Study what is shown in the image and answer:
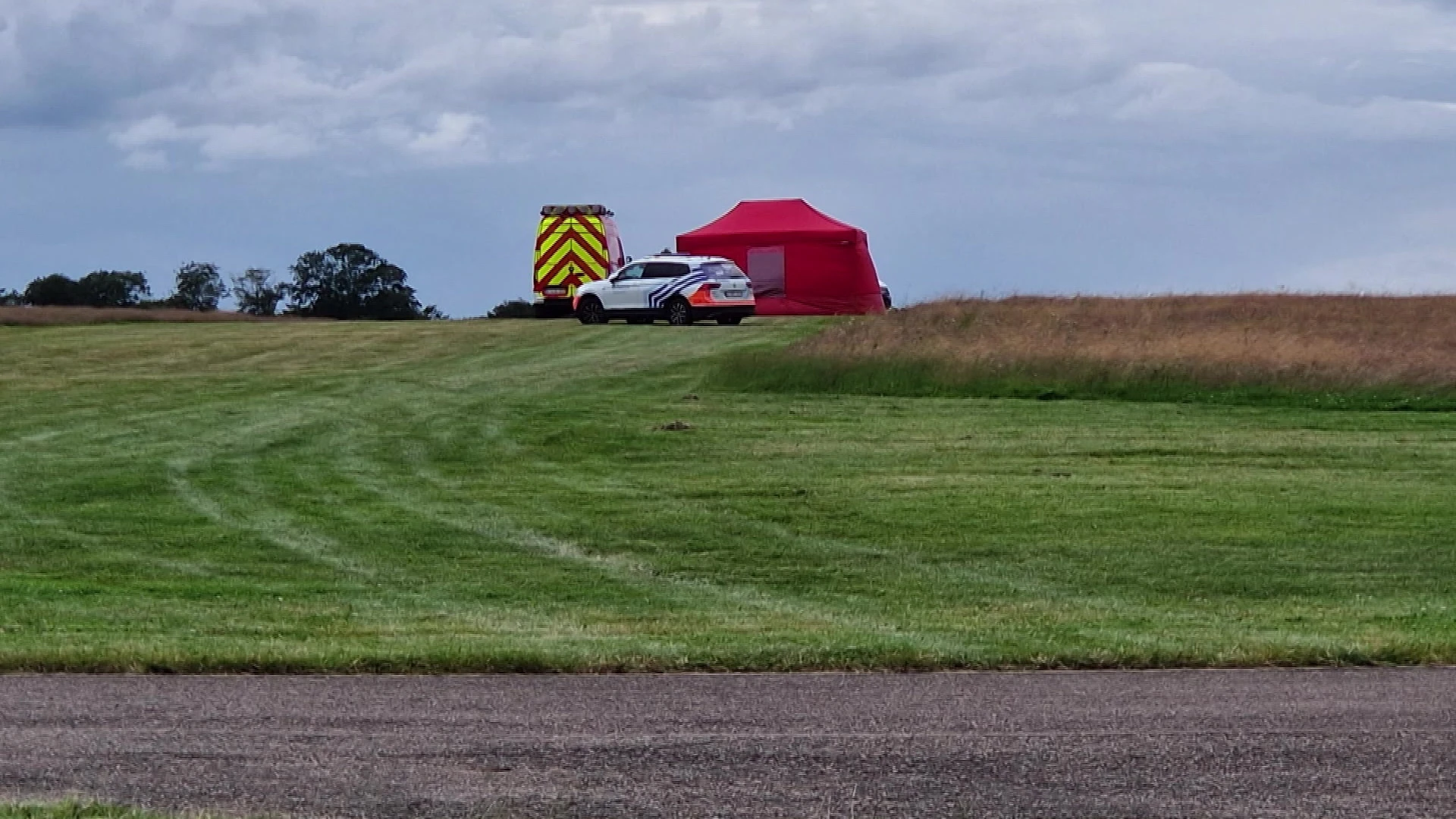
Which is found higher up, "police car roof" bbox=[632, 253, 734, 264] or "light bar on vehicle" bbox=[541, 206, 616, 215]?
"light bar on vehicle" bbox=[541, 206, 616, 215]

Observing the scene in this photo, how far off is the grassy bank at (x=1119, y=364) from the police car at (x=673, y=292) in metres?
5.58

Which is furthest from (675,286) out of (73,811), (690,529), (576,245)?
(73,811)

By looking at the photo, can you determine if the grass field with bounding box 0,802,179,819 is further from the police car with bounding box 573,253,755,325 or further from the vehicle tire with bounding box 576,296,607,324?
the vehicle tire with bounding box 576,296,607,324

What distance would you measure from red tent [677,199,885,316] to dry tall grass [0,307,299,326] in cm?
1077

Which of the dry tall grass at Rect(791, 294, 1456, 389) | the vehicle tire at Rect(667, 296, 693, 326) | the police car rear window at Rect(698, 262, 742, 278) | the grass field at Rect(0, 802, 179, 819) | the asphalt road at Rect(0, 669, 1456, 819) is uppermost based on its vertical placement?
the police car rear window at Rect(698, 262, 742, 278)

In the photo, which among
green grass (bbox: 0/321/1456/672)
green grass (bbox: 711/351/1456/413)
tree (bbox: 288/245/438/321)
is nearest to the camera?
green grass (bbox: 0/321/1456/672)

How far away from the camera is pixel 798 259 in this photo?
40.1m

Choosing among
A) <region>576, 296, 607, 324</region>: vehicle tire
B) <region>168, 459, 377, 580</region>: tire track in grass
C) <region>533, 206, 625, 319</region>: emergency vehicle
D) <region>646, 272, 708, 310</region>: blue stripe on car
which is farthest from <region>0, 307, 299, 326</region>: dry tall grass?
<region>168, 459, 377, 580</region>: tire track in grass

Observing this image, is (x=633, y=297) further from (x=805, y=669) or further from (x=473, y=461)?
(x=805, y=669)

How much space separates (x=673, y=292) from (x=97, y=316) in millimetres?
13879

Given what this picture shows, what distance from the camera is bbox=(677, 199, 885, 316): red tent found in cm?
3981

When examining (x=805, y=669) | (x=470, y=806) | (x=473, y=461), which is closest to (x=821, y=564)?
(x=805, y=669)

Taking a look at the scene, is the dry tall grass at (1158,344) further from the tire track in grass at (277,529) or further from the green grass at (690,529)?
the tire track in grass at (277,529)

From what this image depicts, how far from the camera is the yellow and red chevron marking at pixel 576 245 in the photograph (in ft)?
124
